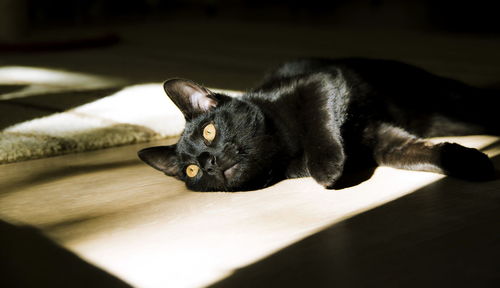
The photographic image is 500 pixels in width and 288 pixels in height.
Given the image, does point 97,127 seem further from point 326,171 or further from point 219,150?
point 326,171

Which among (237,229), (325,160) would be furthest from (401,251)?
(325,160)

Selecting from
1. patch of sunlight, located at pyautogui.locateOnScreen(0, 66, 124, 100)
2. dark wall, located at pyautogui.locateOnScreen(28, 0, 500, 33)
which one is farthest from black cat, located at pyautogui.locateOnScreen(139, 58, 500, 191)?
dark wall, located at pyautogui.locateOnScreen(28, 0, 500, 33)

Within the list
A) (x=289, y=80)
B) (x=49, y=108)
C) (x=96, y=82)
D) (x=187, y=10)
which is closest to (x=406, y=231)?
(x=289, y=80)

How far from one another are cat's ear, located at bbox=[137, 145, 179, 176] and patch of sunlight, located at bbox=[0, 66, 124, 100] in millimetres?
1054

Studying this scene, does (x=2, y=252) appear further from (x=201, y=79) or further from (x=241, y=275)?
(x=201, y=79)

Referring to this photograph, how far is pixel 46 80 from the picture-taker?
2467 millimetres

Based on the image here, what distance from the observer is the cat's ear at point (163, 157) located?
122cm

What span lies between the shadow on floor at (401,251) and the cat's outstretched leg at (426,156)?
0.28 feet

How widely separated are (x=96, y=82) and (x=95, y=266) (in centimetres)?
169

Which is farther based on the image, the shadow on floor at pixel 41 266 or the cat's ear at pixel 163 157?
the cat's ear at pixel 163 157

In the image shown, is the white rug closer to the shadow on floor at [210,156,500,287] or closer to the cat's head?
the cat's head

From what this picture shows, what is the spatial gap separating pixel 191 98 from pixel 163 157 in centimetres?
14

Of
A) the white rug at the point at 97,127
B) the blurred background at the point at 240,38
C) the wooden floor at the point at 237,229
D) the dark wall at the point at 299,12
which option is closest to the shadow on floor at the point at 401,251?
the wooden floor at the point at 237,229

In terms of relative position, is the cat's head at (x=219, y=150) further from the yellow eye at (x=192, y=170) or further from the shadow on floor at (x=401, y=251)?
the shadow on floor at (x=401, y=251)
